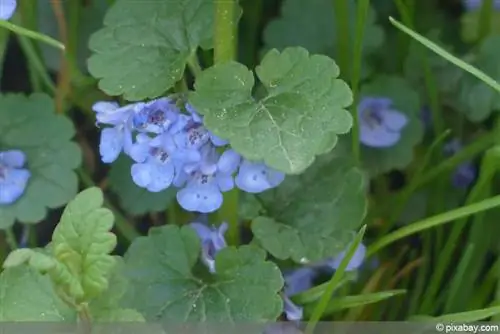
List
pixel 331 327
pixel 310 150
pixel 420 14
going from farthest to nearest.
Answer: pixel 420 14
pixel 331 327
pixel 310 150

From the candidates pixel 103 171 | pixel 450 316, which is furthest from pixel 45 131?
pixel 450 316

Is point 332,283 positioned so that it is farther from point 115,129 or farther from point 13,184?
point 13,184

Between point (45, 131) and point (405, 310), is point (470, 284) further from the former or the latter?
point (45, 131)

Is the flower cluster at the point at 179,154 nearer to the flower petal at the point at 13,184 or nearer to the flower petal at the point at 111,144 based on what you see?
the flower petal at the point at 111,144

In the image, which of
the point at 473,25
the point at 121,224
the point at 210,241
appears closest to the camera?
the point at 210,241

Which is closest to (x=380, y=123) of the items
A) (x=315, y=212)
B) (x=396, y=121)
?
(x=396, y=121)

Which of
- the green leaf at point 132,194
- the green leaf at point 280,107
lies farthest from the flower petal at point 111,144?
the green leaf at point 132,194

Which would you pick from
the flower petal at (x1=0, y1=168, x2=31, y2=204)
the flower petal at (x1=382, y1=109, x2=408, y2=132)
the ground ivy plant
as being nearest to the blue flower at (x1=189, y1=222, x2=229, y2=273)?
the ground ivy plant
